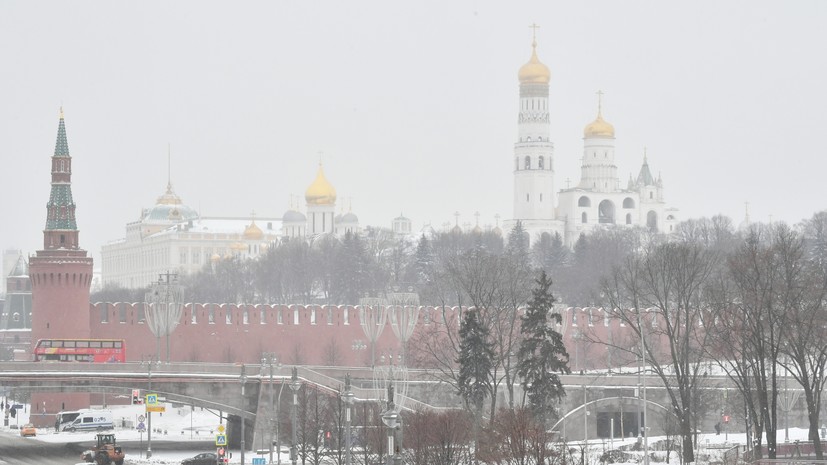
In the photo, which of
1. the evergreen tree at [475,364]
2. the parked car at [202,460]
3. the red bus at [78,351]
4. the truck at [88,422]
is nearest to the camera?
the parked car at [202,460]

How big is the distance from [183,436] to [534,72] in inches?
3843

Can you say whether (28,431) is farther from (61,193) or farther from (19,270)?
(19,270)

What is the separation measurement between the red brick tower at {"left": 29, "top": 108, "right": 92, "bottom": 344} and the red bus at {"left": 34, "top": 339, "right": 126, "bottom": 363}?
360cm

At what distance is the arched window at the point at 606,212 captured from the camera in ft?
598

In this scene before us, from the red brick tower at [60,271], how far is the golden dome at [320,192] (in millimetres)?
101960

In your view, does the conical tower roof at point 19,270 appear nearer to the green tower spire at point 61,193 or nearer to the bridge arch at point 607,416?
the green tower spire at point 61,193

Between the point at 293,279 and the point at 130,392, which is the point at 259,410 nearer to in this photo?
the point at 130,392

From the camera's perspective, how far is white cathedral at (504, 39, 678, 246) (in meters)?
175

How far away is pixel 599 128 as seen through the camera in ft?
589

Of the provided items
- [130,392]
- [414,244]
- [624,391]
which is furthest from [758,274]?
[414,244]

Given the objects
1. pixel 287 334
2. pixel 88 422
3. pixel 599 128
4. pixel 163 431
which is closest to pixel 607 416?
pixel 163 431

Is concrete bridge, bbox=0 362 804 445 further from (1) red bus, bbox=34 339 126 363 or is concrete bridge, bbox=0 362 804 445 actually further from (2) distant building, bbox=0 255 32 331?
(2) distant building, bbox=0 255 32 331

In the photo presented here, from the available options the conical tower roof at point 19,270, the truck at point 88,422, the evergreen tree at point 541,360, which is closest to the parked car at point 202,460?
the evergreen tree at point 541,360

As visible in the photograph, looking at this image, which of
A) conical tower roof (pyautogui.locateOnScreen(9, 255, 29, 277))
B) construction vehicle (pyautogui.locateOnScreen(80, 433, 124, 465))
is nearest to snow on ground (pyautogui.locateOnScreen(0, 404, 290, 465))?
construction vehicle (pyautogui.locateOnScreen(80, 433, 124, 465))
